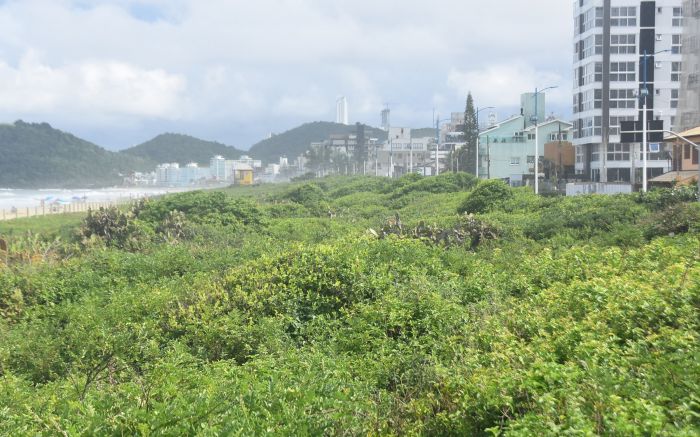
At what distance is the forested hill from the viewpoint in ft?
464

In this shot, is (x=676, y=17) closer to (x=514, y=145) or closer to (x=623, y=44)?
(x=623, y=44)

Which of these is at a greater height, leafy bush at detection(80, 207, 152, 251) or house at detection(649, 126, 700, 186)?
house at detection(649, 126, 700, 186)

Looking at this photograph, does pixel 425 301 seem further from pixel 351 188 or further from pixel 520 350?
pixel 351 188

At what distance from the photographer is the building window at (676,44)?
183 ft

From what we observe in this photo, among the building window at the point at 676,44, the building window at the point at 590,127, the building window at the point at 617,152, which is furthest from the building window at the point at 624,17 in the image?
the building window at the point at 617,152

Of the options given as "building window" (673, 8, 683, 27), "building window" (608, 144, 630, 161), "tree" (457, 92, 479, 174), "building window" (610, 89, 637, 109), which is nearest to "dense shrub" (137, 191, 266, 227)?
"building window" (608, 144, 630, 161)

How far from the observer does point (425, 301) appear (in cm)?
959

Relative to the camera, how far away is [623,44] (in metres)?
55.8

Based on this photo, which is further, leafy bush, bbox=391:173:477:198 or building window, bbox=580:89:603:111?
building window, bbox=580:89:603:111

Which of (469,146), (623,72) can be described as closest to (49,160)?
(469,146)

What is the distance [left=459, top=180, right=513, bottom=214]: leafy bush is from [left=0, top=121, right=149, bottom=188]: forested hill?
428ft

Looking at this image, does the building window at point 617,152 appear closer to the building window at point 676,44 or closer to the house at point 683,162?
the building window at point 676,44

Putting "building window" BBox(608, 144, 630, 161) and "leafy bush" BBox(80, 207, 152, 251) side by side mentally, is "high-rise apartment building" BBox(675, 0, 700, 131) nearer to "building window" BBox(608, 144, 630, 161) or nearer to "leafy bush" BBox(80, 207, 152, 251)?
"building window" BBox(608, 144, 630, 161)

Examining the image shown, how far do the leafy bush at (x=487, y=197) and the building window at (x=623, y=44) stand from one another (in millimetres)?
31625
